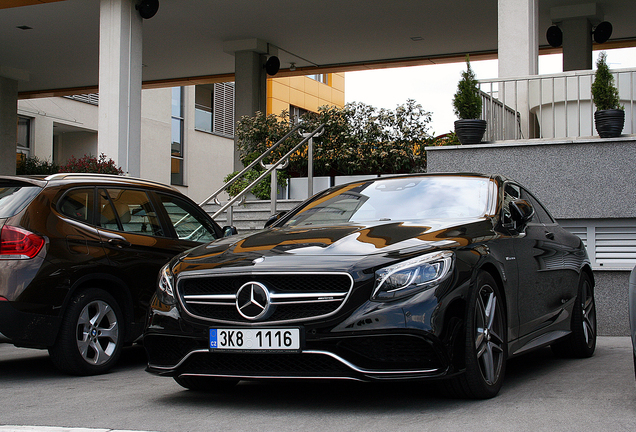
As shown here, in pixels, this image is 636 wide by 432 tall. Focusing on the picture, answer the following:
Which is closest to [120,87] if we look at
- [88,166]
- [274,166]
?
[88,166]

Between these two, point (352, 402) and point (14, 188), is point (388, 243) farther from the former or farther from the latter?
point (14, 188)

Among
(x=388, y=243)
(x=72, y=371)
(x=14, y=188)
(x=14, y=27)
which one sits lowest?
(x=72, y=371)

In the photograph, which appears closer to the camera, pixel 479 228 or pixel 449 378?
pixel 449 378

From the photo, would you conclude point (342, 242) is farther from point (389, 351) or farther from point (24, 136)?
point (24, 136)

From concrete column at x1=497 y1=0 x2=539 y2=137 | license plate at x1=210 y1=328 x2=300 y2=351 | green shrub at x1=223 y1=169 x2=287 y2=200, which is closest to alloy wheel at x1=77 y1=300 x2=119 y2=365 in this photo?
Answer: license plate at x1=210 y1=328 x2=300 y2=351

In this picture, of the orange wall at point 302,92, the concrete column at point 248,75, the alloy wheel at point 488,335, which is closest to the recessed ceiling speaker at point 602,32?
the concrete column at point 248,75

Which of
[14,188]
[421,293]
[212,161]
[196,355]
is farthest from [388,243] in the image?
[212,161]

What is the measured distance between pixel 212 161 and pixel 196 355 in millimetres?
29502

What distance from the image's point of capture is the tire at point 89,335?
592 cm

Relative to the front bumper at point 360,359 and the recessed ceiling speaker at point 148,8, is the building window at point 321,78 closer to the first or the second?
the recessed ceiling speaker at point 148,8

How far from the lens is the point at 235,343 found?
167 inches

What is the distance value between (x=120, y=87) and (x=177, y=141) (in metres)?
18.6

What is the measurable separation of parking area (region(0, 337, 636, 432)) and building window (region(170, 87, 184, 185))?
26369 mm

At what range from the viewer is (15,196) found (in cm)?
591
